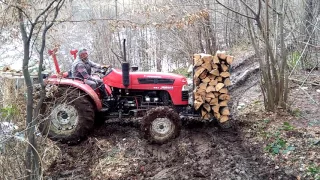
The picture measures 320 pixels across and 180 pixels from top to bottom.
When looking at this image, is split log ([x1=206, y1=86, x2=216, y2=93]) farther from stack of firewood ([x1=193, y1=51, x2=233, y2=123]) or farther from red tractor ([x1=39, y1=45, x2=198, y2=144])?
red tractor ([x1=39, y1=45, x2=198, y2=144])

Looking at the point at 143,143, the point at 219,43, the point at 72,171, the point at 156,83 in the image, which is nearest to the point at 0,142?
the point at 72,171

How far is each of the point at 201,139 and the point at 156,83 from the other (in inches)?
45.2

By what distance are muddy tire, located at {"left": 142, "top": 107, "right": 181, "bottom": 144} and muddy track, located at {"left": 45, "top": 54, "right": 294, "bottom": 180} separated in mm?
106

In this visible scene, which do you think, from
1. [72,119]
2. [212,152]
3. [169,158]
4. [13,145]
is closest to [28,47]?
[13,145]

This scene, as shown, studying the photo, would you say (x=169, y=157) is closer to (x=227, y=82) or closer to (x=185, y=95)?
(x=185, y=95)

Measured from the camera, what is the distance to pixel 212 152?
204 inches

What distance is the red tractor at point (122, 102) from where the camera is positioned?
5750 mm

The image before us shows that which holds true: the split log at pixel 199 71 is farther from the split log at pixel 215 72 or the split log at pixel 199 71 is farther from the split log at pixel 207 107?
the split log at pixel 207 107

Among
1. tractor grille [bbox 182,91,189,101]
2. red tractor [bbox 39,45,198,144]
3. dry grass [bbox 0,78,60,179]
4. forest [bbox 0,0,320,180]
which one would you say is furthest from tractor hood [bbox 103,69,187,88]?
dry grass [bbox 0,78,60,179]

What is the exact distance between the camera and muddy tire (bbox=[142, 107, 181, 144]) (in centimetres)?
555

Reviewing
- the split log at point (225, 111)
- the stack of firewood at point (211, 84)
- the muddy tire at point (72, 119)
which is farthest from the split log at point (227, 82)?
the muddy tire at point (72, 119)

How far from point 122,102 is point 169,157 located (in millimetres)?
1426

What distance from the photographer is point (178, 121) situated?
18.3 ft

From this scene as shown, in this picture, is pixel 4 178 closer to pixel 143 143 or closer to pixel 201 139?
pixel 143 143
